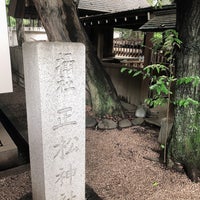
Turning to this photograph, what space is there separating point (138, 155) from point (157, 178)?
29.7 inches

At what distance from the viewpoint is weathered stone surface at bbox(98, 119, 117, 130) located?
5352 mm

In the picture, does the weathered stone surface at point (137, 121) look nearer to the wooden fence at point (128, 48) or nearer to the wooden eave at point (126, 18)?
the wooden eave at point (126, 18)

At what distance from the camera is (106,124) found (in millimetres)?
5438

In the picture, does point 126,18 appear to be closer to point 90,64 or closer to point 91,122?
point 90,64

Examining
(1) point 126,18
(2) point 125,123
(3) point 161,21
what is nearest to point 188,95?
(2) point 125,123

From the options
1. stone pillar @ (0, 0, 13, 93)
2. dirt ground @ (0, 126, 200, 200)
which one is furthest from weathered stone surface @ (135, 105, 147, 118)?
stone pillar @ (0, 0, 13, 93)

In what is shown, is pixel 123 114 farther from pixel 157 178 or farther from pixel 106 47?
pixel 106 47

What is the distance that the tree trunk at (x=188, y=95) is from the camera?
9.77 ft

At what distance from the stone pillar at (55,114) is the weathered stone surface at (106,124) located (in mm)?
2945

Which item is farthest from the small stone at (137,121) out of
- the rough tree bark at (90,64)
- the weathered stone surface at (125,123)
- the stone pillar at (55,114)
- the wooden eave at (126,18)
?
the stone pillar at (55,114)

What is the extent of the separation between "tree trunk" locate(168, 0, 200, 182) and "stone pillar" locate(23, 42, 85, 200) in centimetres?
175

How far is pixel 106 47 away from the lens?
993 centimetres

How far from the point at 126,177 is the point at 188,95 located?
1.59m

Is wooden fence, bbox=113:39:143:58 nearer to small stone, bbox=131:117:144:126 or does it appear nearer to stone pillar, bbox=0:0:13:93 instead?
small stone, bbox=131:117:144:126
